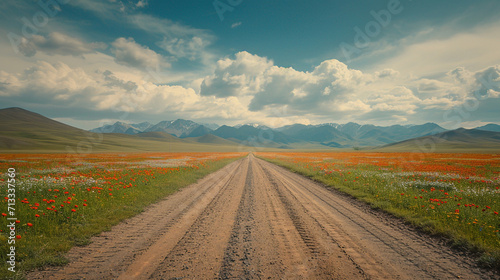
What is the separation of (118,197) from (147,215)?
3281 millimetres

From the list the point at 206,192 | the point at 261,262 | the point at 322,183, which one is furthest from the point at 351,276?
the point at 322,183

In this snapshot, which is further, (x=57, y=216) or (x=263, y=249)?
(x=57, y=216)

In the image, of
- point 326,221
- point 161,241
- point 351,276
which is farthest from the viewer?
point 326,221

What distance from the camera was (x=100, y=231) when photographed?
7246 millimetres

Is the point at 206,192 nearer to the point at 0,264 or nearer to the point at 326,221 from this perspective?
the point at 326,221

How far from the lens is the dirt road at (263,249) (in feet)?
15.7

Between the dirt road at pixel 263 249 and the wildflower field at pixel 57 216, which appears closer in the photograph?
the dirt road at pixel 263 249

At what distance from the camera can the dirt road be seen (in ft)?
15.7

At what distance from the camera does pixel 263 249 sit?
6035 millimetres

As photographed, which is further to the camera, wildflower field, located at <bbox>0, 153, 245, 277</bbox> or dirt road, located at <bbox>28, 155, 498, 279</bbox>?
wildflower field, located at <bbox>0, 153, 245, 277</bbox>

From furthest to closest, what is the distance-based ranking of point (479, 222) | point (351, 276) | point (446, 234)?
point (479, 222) < point (446, 234) < point (351, 276)

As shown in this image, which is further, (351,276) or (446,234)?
(446,234)

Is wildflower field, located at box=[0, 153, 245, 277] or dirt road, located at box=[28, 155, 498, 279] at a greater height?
wildflower field, located at box=[0, 153, 245, 277]

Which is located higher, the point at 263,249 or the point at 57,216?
the point at 57,216
